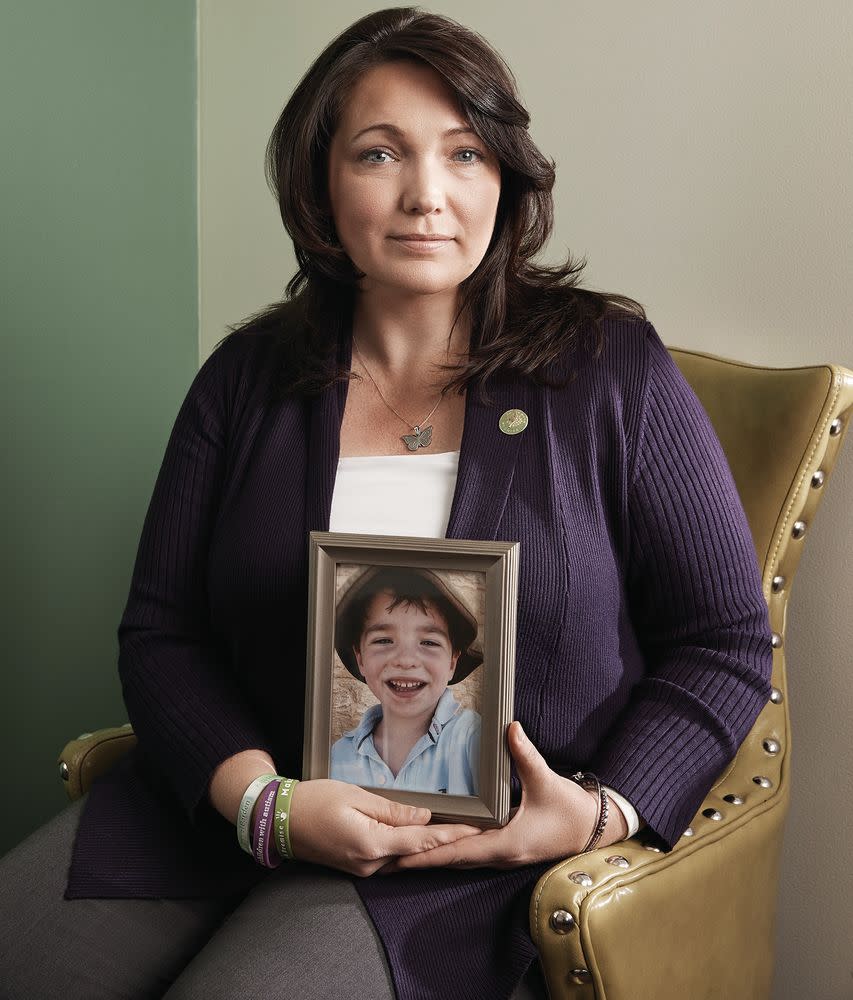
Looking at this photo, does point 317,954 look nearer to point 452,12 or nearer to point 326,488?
point 326,488

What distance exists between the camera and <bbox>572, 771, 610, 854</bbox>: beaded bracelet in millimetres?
1072

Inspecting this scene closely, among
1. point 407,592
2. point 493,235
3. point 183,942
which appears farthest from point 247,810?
point 493,235

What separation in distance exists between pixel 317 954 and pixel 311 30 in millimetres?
1674

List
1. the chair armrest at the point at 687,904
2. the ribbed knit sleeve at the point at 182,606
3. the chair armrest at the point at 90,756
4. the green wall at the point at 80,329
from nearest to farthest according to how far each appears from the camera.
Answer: the chair armrest at the point at 687,904
the ribbed knit sleeve at the point at 182,606
the chair armrest at the point at 90,756
the green wall at the point at 80,329

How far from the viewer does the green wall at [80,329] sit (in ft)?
6.07

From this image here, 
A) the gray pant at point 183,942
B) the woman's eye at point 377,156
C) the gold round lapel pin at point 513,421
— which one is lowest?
the gray pant at point 183,942

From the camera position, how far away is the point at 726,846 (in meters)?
1.14

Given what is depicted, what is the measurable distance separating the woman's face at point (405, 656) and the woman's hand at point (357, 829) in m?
0.10

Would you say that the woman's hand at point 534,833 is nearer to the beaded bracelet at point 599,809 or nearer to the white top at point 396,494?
the beaded bracelet at point 599,809

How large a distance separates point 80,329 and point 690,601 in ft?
4.24

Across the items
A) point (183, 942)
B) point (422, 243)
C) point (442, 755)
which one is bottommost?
point (183, 942)

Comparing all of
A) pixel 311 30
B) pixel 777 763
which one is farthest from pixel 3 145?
pixel 777 763

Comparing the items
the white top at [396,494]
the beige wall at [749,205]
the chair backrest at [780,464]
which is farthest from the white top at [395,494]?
the beige wall at [749,205]

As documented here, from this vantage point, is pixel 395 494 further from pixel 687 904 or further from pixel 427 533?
pixel 687 904
